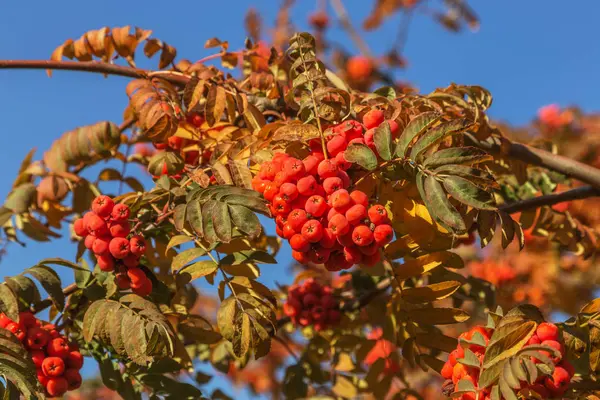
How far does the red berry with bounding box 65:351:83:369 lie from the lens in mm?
2188

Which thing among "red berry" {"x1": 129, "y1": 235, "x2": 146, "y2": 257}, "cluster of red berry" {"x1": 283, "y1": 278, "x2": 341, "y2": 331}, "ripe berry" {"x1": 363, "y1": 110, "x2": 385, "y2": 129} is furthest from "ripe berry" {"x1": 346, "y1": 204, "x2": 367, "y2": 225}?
"cluster of red berry" {"x1": 283, "y1": 278, "x2": 341, "y2": 331}

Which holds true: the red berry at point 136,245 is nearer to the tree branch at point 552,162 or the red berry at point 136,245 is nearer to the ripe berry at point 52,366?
the ripe berry at point 52,366

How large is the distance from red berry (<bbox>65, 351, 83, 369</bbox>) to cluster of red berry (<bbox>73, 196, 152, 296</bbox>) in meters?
0.28

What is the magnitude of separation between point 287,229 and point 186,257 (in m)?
0.48

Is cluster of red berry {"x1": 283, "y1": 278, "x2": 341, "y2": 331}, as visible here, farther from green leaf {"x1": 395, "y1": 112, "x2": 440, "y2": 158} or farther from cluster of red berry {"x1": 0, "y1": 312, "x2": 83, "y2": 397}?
green leaf {"x1": 395, "y1": 112, "x2": 440, "y2": 158}

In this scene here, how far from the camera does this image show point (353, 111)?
84.2 inches

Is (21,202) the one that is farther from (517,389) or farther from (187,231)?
(517,389)

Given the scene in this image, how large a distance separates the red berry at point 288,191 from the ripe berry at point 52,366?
89cm

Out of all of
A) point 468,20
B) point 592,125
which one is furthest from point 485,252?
point 468,20

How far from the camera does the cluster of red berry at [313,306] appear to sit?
122 inches

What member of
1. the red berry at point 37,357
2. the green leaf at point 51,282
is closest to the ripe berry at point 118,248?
the green leaf at point 51,282

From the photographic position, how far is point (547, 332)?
68.6 inches

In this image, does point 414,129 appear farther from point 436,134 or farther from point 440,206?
point 440,206

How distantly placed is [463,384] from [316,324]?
1445 mm
